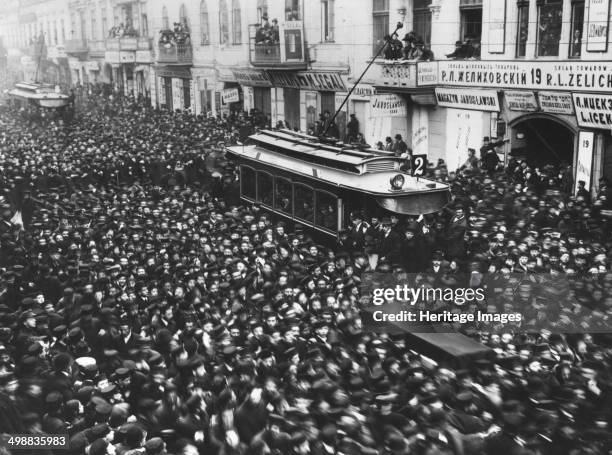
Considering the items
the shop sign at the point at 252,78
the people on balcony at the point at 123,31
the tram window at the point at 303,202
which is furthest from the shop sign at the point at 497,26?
the people on balcony at the point at 123,31

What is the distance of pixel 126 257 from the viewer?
44.5 feet

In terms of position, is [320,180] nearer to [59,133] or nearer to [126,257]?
[126,257]

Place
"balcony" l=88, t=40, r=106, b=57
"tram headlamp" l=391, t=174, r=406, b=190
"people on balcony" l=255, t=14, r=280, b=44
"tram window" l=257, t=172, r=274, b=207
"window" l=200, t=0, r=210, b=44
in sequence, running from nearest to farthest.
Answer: "tram headlamp" l=391, t=174, r=406, b=190
"tram window" l=257, t=172, r=274, b=207
"people on balcony" l=255, t=14, r=280, b=44
"window" l=200, t=0, r=210, b=44
"balcony" l=88, t=40, r=106, b=57

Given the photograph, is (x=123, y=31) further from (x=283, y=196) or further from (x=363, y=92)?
(x=283, y=196)

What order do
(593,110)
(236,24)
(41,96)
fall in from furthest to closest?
(41,96) < (236,24) < (593,110)

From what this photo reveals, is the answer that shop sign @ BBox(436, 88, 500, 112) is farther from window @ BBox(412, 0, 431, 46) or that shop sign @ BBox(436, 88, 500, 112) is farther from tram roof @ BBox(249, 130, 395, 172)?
tram roof @ BBox(249, 130, 395, 172)

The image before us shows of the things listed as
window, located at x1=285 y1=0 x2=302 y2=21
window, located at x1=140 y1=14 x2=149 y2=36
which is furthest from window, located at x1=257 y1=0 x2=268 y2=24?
window, located at x1=140 y1=14 x2=149 y2=36

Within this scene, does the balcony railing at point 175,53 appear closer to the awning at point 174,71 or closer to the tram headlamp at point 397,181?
the awning at point 174,71

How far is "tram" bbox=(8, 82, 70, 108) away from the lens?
3725cm

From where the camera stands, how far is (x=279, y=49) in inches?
1183

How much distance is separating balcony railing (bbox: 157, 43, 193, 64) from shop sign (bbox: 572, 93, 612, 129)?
25.8m

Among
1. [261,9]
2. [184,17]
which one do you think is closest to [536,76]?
[261,9]

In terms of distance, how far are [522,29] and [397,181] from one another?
787 cm

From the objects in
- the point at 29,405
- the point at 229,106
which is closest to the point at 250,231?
the point at 29,405
